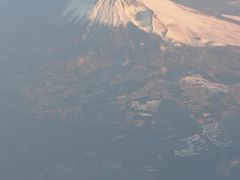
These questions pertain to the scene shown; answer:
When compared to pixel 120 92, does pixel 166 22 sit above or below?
above

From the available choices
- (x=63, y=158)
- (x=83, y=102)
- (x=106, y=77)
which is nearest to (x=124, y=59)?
(x=106, y=77)

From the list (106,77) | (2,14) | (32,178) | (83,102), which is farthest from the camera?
(2,14)

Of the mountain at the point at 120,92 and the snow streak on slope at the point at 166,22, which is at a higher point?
the snow streak on slope at the point at 166,22

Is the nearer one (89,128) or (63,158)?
(63,158)

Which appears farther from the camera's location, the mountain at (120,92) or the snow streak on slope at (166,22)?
the snow streak on slope at (166,22)

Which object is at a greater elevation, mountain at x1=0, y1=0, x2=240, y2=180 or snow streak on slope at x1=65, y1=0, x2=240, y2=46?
snow streak on slope at x1=65, y1=0, x2=240, y2=46

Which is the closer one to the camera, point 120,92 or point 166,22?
point 120,92

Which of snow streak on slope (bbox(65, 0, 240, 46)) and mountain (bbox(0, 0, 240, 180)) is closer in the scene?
mountain (bbox(0, 0, 240, 180))

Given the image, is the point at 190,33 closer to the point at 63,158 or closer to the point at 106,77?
the point at 106,77
